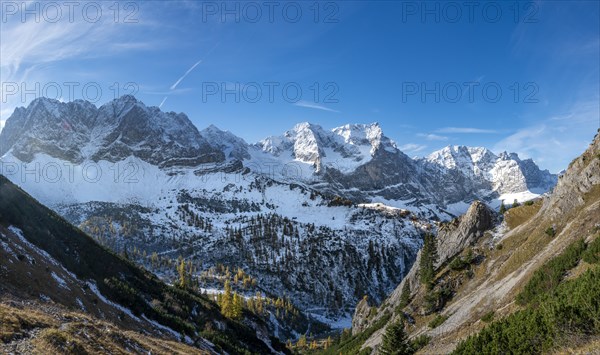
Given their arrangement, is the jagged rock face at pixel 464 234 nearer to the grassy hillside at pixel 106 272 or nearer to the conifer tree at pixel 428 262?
the conifer tree at pixel 428 262

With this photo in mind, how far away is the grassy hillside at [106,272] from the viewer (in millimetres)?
48309

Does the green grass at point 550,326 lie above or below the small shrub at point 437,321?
above

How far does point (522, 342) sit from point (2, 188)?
61.4 metres

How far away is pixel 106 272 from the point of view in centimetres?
5684

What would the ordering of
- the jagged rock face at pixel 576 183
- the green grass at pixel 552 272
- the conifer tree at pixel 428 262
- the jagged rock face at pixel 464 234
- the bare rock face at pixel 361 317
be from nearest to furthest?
the green grass at pixel 552 272 → the jagged rock face at pixel 576 183 → the conifer tree at pixel 428 262 → the jagged rock face at pixel 464 234 → the bare rock face at pixel 361 317

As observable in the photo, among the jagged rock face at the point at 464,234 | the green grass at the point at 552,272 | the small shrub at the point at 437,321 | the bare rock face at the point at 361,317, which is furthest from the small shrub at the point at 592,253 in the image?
the bare rock face at the point at 361,317

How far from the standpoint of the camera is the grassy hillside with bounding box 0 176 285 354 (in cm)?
4831

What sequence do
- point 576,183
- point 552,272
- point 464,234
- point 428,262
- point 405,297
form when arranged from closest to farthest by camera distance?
point 552,272 → point 576,183 → point 428,262 → point 464,234 → point 405,297

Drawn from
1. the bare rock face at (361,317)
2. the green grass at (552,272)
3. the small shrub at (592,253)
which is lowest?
the bare rock face at (361,317)

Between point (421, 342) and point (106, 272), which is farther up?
point (106, 272)

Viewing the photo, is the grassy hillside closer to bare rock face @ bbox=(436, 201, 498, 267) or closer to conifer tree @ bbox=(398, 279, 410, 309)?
conifer tree @ bbox=(398, 279, 410, 309)

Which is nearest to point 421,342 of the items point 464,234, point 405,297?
point 405,297

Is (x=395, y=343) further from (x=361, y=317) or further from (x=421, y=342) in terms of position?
(x=361, y=317)

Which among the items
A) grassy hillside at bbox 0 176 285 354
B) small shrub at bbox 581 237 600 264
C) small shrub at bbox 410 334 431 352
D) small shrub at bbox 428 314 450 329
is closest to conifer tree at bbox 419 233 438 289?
small shrub at bbox 428 314 450 329
